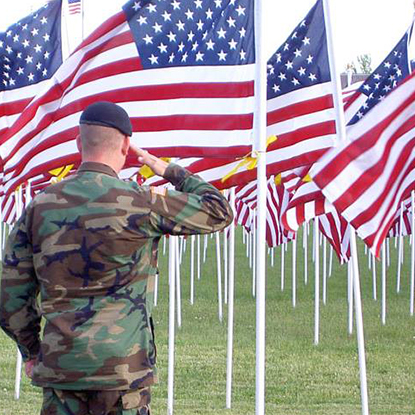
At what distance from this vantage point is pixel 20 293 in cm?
501

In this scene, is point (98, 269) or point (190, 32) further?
point (190, 32)

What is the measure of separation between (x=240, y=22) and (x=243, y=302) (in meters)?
13.9

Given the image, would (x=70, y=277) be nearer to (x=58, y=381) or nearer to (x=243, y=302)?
(x=58, y=381)

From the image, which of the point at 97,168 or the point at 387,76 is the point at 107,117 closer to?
the point at 97,168

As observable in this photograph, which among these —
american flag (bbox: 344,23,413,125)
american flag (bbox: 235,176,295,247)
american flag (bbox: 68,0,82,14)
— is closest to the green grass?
american flag (bbox: 235,176,295,247)

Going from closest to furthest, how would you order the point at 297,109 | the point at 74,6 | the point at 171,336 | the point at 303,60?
the point at 297,109 → the point at 303,60 → the point at 171,336 → the point at 74,6

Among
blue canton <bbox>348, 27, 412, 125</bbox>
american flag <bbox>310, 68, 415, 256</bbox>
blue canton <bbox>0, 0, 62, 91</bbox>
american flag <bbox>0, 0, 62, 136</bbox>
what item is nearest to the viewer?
american flag <bbox>310, 68, 415, 256</bbox>

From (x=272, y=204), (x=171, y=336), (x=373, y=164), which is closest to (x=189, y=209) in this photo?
(x=373, y=164)

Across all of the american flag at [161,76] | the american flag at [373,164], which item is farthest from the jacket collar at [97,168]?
the american flag at [161,76]

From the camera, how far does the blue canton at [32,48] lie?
10602mm

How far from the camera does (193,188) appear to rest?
201 inches

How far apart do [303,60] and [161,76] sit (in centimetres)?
147

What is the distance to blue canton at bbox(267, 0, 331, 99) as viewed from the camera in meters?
8.88

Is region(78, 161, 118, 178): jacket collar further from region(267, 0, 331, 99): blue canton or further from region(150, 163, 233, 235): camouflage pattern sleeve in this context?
region(267, 0, 331, 99): blue canton
